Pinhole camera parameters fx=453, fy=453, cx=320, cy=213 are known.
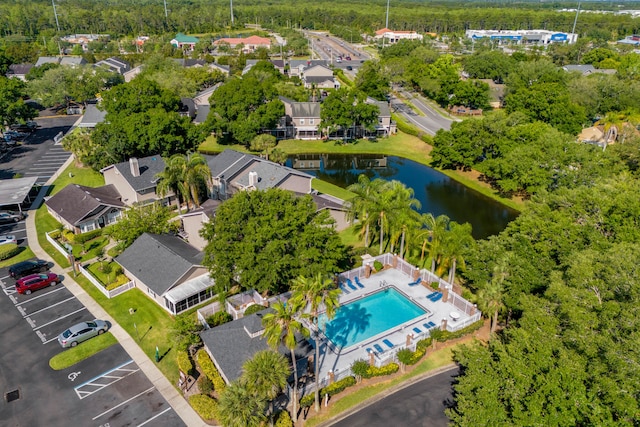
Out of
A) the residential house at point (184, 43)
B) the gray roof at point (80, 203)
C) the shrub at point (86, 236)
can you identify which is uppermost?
the residential house at point (184, 43)

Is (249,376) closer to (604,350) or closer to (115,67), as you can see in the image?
(604,350)

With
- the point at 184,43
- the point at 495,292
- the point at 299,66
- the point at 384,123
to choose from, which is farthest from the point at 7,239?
the point at 184,43

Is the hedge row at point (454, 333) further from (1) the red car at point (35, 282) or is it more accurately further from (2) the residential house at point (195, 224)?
(1) the red car at point (35, 282)

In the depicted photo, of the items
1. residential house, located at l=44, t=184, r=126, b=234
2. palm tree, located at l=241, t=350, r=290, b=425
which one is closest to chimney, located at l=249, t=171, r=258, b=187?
residential house, located at l=44, t=184, r=126, b=234

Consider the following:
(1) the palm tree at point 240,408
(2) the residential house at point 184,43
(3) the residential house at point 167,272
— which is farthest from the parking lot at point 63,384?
(2) the residential house at point 184,43

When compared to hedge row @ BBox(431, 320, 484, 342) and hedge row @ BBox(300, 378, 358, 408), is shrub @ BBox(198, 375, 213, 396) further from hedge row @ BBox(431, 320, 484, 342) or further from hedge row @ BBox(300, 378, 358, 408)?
hedge row @ BBox(431, 320, 484, 342)

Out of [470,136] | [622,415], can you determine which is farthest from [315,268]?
[470,136]
